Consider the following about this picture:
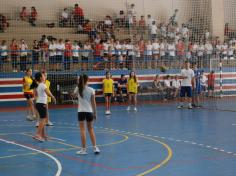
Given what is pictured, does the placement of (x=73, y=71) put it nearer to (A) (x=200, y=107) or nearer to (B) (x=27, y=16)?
(B) (x=27, y=16)

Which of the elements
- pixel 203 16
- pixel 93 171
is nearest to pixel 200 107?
pixel 203 16

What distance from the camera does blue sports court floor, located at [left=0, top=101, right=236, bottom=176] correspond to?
912cm

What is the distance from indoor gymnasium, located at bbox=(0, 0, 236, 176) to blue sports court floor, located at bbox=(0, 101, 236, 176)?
45mm

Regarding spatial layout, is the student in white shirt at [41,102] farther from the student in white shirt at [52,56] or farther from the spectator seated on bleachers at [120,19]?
the spectator seated on bleachers at [120,19]

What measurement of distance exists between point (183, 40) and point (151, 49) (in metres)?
1.96

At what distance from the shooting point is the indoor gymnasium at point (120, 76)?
1243 centimetres

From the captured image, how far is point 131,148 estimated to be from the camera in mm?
11523

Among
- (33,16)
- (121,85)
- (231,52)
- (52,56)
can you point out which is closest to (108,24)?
(121,85)

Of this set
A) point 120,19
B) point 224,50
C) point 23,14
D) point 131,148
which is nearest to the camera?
point 131,148

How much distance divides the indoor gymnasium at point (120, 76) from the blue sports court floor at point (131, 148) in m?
0.05

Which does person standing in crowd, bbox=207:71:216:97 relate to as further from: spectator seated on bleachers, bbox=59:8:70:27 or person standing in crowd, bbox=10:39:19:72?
person standing in crowd, bbox=10:39:19:72

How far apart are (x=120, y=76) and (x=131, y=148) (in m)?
15.6

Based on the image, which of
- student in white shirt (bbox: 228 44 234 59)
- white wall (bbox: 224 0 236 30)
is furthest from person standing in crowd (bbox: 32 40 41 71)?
white wall (bbox: 224 0 236 30)

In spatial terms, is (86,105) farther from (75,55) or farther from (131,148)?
(75,55)
